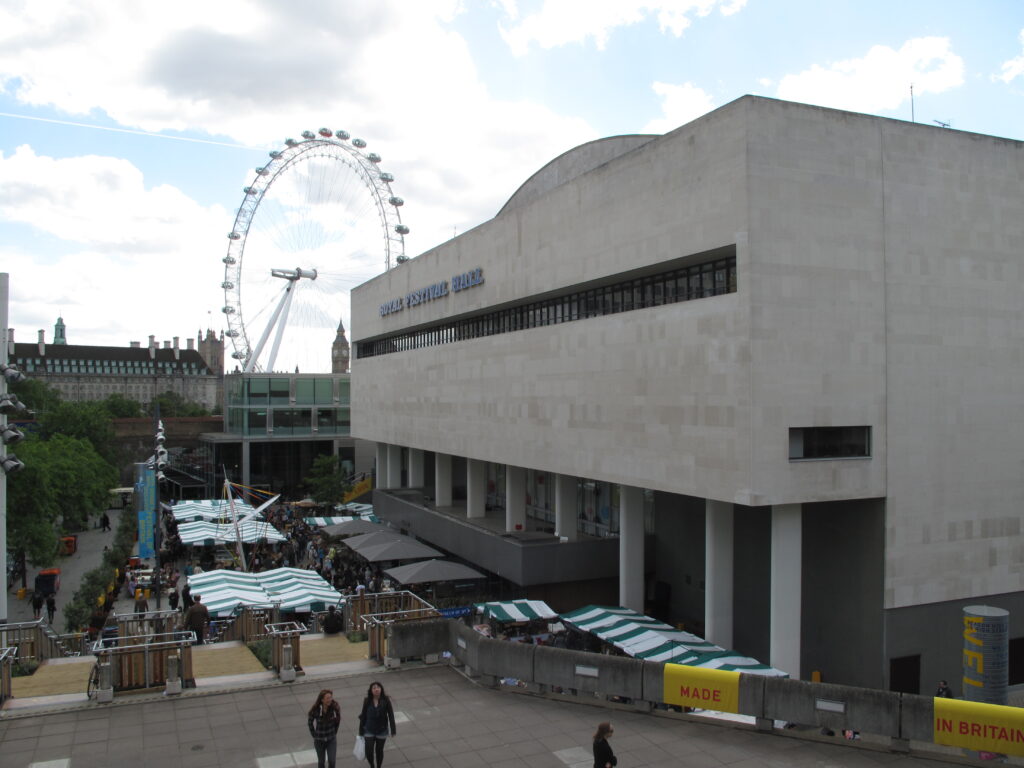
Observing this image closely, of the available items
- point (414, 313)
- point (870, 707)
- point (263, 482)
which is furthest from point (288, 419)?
point (870, 707)

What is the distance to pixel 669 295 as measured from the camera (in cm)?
2450

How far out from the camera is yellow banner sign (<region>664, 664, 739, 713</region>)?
43.9 ft

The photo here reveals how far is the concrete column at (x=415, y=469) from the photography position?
171 ft

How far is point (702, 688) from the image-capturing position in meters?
13.6

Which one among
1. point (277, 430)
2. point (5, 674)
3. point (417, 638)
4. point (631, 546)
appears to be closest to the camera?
point (5, 674)

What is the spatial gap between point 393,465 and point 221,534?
15.8 m

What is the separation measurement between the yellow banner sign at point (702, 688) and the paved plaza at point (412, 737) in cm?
39

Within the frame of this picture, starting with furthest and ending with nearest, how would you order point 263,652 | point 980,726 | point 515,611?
point 515,611
point 263,652
point 980,726

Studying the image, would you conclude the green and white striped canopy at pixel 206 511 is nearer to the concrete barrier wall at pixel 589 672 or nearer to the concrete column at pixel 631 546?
the concrete column at pixel 631 546

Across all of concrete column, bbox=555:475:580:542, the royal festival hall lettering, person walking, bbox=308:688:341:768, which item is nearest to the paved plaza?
person walking, bbox=308:688:341:768

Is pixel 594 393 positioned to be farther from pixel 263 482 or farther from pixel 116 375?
pixel 116 375

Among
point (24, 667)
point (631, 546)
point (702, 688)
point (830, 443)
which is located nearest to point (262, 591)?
point (24, 667)

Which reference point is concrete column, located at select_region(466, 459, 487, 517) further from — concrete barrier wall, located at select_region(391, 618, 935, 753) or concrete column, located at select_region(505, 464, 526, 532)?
concrete barrier wall, located at select_region(391, 618, 935, 753)

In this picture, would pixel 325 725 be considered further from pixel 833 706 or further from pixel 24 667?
pixel 24 667
